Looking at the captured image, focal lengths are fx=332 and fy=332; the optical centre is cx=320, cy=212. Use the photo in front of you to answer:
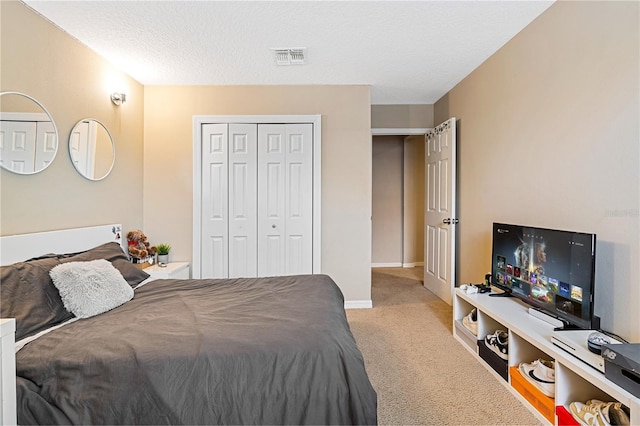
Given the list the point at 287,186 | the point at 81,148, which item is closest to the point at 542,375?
the point at 287,186

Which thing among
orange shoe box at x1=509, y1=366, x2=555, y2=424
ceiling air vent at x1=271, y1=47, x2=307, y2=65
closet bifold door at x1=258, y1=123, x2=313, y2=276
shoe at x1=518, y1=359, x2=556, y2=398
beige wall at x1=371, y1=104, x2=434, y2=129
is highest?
ceiling air vent at x1=271, y1=47, x2=307, y2=65

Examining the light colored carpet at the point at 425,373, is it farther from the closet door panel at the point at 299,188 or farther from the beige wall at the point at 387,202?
the beige wall at the point at 387,202

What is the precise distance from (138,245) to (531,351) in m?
3.54

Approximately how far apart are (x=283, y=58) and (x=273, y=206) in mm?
1566

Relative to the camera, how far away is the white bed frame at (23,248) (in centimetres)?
123

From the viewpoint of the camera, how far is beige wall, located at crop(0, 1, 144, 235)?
2160 millimetres

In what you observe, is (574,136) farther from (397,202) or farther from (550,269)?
(397,202)

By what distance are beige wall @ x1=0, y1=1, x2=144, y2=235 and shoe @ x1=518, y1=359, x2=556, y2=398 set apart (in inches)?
132

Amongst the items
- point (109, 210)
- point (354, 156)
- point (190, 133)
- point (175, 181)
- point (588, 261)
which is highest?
point (190, 133)

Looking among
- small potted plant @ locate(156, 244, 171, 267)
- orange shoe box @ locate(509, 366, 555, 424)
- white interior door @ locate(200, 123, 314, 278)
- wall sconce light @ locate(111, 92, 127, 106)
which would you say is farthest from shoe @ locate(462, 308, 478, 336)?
wall sconce light @ locate(111, 92, 127, 106)

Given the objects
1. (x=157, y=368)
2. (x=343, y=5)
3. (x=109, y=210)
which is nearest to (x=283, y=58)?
(x=343, y=5)

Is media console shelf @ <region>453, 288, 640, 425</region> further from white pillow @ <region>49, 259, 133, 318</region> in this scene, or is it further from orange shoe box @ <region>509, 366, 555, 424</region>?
white pillow @ <region>49, 259, 133, 318</region>

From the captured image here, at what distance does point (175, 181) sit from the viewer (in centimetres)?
384

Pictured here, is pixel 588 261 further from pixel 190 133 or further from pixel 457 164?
pixel 190 133
